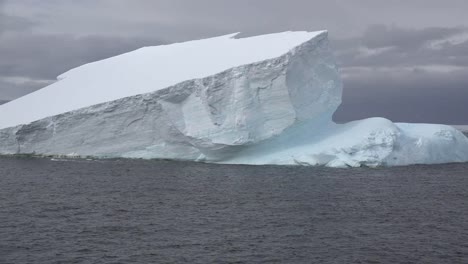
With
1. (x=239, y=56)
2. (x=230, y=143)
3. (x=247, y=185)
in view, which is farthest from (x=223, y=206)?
(x=239, y=56)

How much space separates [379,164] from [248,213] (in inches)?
484

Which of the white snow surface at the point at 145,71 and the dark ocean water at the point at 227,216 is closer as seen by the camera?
the dark ocean water at the point at 227,216

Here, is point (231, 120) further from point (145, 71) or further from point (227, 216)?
point (227, 216)

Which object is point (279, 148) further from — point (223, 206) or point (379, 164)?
point (223, 206)

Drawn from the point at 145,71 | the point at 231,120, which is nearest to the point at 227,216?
the point at 231,120

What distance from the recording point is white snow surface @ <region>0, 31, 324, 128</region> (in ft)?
86.6

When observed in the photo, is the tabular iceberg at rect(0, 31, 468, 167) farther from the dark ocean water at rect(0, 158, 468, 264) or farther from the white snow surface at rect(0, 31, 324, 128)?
the dark ocean water at rect(0, 158, 468, 264)

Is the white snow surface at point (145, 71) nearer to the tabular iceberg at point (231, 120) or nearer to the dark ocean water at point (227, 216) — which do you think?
the tabular iceberg at point (231, 120)

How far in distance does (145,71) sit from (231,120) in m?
6.12

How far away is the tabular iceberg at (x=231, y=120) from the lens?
25.4 m

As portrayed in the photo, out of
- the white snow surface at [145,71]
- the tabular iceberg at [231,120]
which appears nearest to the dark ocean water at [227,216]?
the tabular iceberg at [231,120]

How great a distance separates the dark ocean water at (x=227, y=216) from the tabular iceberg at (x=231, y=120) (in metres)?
1.97

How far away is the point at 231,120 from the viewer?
1003 inches

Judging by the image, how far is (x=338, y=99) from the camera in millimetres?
28328
